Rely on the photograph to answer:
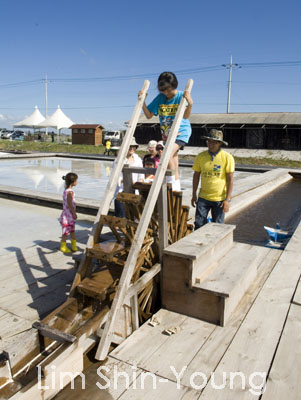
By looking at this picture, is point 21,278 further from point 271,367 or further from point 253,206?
point 253,206

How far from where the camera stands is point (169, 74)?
12.3 feet

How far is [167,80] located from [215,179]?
147 centimetres

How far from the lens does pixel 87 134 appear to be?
43.9 metres

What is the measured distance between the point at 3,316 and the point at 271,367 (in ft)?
8.27

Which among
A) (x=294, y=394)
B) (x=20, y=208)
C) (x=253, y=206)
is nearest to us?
(x=294, y=394)

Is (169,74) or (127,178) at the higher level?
(169,74)

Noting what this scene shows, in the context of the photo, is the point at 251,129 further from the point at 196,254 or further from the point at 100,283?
the point at 100,283

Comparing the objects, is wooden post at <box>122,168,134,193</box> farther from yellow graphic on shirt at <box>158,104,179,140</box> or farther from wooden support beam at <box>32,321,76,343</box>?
wooden support beam at <box>32,321,76,343</box>

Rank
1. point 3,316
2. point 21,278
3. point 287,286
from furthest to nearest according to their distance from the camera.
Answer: point 21,278, point 287,286, point 3,316

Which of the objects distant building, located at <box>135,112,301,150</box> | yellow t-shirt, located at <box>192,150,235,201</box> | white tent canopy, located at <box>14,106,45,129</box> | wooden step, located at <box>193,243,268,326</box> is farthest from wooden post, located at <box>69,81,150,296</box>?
white tent canopy, located at <box>14,106,45,129</box>

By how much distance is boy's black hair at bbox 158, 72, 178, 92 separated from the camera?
373cm

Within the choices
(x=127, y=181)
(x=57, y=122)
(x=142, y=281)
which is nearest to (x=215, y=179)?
(x=127, y=181)

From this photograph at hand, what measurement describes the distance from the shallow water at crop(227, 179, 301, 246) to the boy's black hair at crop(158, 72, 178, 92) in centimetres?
392

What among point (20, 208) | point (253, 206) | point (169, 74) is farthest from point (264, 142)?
point (169, 74)
